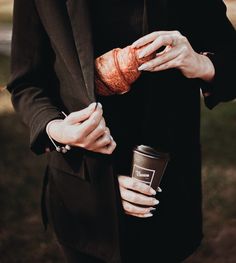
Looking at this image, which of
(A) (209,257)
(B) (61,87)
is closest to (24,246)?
(A) (209,257)

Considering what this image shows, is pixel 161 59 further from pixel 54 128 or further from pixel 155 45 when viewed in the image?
pixel 54 128

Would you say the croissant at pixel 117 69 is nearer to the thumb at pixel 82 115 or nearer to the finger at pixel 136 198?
the thumb at pixel 82 115

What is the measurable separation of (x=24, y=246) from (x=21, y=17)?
2.39m

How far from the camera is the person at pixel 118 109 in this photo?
4.70 ft

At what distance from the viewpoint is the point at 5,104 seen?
5.75 m

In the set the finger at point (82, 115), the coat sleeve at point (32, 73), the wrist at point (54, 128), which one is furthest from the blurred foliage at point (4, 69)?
the finger at point (82, 115)

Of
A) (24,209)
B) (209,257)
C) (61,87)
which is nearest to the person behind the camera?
(61,87)

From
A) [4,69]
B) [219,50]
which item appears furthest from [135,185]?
[4,69]

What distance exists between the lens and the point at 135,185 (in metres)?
1.48

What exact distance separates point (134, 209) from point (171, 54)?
46cm

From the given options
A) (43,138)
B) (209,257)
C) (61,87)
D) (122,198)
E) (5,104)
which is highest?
(61,87)

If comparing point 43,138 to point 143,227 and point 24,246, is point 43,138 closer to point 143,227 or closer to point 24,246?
point 143,227

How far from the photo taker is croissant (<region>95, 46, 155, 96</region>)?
1.34m

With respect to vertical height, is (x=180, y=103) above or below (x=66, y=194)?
above
